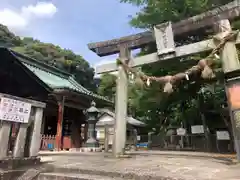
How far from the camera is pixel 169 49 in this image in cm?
561

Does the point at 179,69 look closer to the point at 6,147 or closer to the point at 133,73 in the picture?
the point at 133,73

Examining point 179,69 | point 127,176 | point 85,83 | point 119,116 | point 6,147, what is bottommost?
point 127,176

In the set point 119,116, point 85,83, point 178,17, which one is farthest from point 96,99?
point 85,83

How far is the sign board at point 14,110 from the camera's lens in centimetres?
371

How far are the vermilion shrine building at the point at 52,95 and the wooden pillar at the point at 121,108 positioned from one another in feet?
6.39

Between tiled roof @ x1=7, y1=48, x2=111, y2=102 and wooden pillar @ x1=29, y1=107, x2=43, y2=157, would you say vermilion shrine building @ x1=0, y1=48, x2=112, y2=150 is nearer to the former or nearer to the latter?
tiled roof @ x1=7, y1=48, x2=111, y2=102

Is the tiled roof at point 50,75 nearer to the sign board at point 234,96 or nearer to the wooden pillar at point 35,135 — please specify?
the wooden pillar at point 35,135

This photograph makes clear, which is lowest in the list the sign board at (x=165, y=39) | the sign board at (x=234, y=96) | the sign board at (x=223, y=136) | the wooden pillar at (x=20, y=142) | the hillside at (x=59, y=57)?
the wooden pillar at (x=20, y=142)

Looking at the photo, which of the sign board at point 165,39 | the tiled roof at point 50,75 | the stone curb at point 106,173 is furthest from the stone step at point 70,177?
the tiled roof at point 50,75

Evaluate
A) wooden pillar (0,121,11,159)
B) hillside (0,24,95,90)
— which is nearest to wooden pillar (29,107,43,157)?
wooden pillar (0,121,11,159)

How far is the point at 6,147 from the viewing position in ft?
12.4

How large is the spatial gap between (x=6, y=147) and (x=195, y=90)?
964 cm

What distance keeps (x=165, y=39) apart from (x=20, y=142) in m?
4.47

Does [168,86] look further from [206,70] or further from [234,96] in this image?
[234,96]
